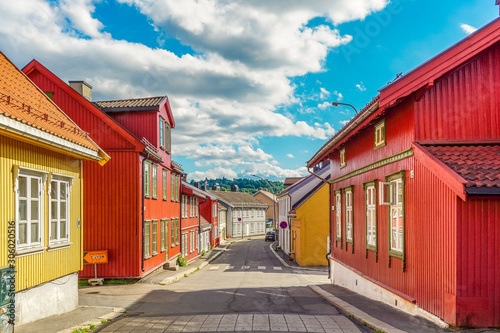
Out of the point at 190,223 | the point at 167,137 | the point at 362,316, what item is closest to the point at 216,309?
the point at 362,316

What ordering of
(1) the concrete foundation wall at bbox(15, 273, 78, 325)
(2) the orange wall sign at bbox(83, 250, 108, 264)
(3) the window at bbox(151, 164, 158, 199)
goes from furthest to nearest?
(3) the window at bbox(151, 164, 158, 199)
(2) the orange wall sign at bbox(83, 250, 108, 264)
(1) the concrete foundation wall at bbox(15, 273, 78, 325)

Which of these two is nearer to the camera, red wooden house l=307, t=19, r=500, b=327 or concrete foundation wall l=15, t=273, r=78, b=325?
red wooden house l=307, t=19, r=500, b=327

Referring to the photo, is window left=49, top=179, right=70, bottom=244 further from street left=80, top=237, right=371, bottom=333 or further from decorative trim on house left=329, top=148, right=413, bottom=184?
decorative trim on house left=329, top=148, right=413, bottom=184

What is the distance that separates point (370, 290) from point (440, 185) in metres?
5.92

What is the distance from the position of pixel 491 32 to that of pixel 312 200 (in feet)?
84.2

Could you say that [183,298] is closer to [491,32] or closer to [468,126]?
[468,126]

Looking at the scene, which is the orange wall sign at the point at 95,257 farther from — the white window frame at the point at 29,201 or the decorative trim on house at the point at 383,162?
the decorative trim on house at the point at 383,162

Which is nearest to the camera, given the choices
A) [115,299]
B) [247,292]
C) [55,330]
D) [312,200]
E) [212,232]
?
[55,330]

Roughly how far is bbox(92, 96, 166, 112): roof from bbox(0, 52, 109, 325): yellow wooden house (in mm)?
9650

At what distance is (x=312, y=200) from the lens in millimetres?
34219

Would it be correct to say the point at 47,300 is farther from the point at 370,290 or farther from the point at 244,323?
the point at 370,290

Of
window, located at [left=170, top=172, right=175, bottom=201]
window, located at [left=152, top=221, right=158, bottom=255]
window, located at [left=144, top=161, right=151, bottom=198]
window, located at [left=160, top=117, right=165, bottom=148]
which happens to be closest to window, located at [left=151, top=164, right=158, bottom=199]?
window, located at [left=144, top=161, right=151, bottom=198]

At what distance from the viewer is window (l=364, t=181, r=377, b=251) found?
1325 cm

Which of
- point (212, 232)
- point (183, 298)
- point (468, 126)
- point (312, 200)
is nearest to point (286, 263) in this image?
point (312, 200)
